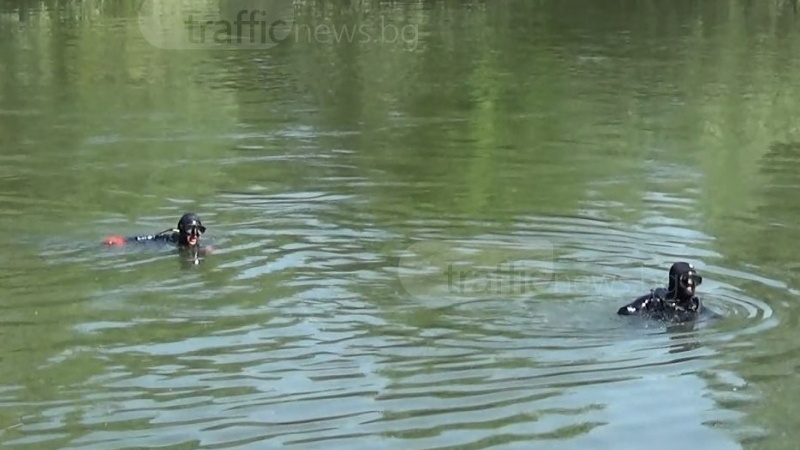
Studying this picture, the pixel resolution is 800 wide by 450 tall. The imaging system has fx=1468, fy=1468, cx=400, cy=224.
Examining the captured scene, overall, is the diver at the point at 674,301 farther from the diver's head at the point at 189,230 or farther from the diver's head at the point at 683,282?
the diver's head at the point at 189,230

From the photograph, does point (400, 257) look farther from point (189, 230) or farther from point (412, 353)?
point (412, 353)

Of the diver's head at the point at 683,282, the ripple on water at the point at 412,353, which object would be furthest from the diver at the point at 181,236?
the diver's head at the point at 683,282

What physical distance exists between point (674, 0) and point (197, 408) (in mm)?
42250

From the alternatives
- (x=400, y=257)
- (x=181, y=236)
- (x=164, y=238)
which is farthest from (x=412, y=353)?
→ (x=164, y=238)

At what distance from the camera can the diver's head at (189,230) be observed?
50.2 ft

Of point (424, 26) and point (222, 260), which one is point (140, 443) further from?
point (424, 26)

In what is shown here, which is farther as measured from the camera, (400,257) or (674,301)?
(400,257)

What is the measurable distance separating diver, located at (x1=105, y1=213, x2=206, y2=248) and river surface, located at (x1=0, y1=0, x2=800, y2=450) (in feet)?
0.83

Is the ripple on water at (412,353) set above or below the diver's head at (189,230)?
below

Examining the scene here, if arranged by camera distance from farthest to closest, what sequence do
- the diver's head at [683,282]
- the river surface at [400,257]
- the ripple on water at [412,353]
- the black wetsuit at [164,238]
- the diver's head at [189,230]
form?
the black wetsuit at [164,238]
the diver's head at [189,230]
the diver's head at [683,282]
the river surface at [400,257]
the ripple on water at [412,353]

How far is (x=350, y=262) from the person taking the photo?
15.1m

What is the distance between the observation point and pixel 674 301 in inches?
503

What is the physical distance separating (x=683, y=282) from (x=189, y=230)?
5.33 metres

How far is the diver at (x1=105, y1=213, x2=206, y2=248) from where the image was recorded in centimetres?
1533
